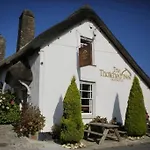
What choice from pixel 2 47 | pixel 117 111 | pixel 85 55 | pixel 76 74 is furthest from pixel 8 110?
pixel 2 47

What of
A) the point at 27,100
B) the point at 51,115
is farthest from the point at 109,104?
the point at 27,100

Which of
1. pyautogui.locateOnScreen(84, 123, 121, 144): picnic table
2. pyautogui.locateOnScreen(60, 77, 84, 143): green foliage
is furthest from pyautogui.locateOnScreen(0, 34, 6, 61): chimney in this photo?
pyautogui.locateOnScreen(60, 77, 84, 143): green foliage

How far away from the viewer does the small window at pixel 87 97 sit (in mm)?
11496

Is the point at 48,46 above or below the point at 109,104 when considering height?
above

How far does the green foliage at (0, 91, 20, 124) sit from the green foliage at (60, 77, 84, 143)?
3.55 meters

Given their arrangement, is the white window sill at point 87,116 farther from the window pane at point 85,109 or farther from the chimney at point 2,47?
the chimney at point 2,47

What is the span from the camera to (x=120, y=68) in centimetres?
1320

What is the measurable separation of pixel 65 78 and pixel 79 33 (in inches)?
111

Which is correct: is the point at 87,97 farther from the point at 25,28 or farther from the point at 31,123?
the point at 25,28

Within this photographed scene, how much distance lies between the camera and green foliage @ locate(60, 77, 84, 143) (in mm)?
8430

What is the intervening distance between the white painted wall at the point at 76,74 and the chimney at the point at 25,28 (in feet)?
14.8

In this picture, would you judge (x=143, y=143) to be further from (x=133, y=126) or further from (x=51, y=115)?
(x=51, y=115)

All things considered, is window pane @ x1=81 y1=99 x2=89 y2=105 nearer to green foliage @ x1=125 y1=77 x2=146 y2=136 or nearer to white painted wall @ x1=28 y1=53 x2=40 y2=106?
green foliage @ x1=125 y1=77 x2=146 y2=136

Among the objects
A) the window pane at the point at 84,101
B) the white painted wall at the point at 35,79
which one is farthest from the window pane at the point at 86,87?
the white painted wall at the point at 35,79
